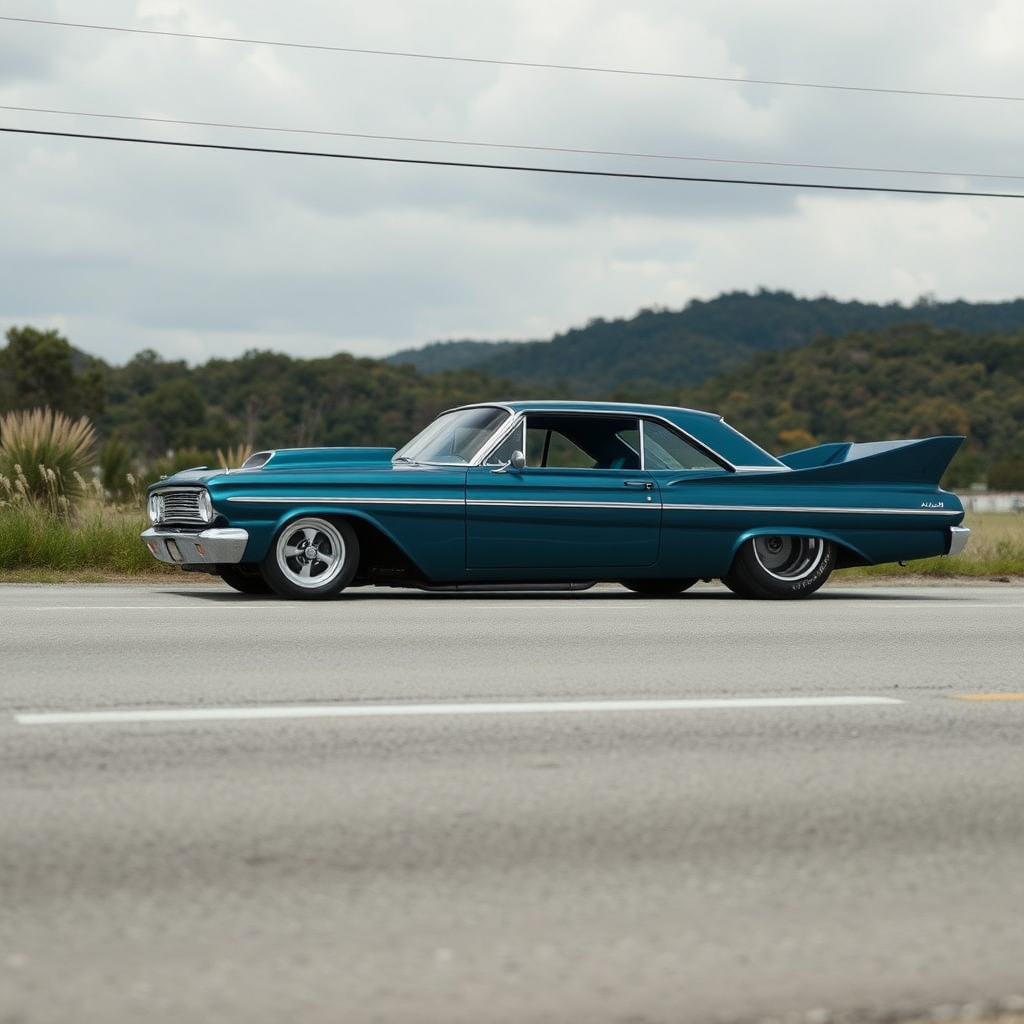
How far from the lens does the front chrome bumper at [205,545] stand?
11656mm

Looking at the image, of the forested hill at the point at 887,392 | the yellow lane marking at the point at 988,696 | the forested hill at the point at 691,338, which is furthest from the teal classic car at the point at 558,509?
the forested hill at the point at 691,338

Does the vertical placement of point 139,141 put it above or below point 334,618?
above

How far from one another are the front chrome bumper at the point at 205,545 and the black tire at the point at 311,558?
258mm

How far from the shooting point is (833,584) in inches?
623

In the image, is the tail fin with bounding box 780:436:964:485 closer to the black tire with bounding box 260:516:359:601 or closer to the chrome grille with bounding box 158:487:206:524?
the black tire with bounding box 260:516:359:601

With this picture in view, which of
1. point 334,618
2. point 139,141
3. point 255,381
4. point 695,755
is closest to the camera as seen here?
point 695,755

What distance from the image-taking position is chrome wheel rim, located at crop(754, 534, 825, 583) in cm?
1292

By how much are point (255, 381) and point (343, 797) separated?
10373cm

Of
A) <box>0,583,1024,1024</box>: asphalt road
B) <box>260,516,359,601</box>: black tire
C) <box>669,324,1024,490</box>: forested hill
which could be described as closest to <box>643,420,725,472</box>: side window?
<box>260,516,359,601</box>: black tire

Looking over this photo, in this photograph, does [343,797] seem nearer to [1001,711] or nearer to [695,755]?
[695,755]

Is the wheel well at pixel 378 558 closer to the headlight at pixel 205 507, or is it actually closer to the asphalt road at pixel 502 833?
the headlight at pixel 205 507

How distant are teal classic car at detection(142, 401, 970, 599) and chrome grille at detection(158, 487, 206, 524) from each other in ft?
0.05

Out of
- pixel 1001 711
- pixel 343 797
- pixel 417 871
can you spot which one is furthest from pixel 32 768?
pixel 1001 711

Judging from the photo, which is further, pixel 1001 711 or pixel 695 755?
pixel 1001 711
